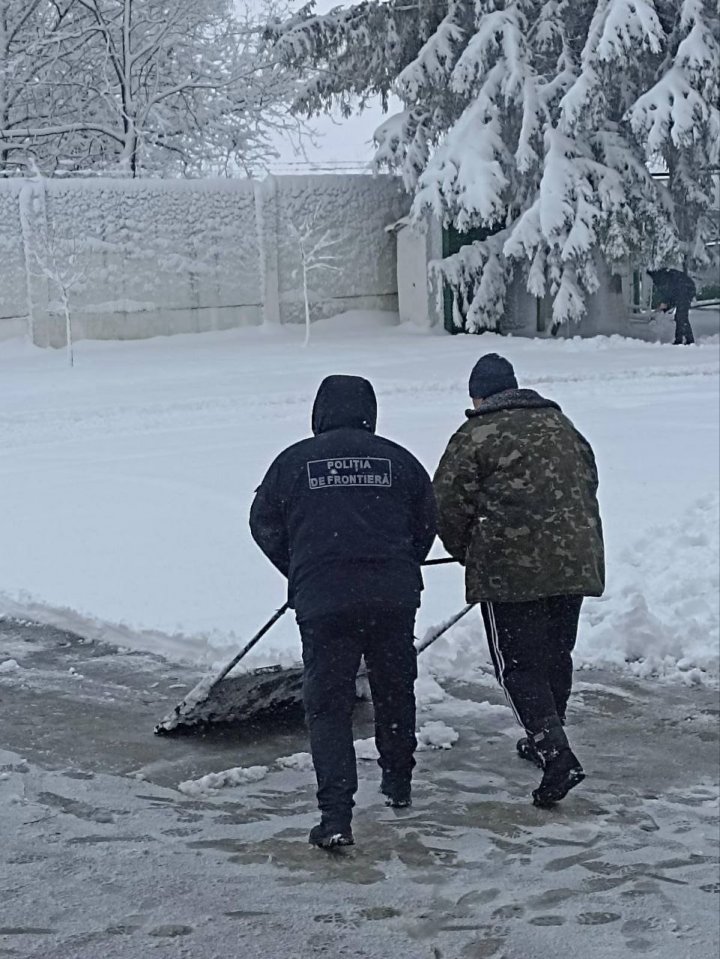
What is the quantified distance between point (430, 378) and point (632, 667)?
11555 millimetres

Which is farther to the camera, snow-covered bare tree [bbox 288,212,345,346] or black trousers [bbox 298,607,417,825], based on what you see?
snow-covered bare tree [bbox 288,212,345,346]

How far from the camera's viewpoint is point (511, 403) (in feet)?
15.9

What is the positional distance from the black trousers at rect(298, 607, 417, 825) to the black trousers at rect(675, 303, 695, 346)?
19.7 m

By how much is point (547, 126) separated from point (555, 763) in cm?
1813

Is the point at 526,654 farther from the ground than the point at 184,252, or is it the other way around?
the point at 184,252

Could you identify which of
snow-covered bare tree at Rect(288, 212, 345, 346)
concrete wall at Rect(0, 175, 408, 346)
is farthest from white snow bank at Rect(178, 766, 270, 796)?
snow-covered bare tree at Rect(288, 212, 345, 346)

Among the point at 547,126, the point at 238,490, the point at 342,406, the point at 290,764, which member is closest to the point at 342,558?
the point at 342,406

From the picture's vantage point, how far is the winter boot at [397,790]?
15.4 feet

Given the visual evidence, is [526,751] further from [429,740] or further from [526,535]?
[526,535]

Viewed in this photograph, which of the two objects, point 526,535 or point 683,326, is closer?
point 526,535

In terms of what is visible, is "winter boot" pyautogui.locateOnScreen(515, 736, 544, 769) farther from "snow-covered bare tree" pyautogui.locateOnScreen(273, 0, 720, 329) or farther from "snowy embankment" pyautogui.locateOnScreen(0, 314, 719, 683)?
"snow-covered bare tree" pyautogui.locateOnScreen(273, 0, 720, 329)

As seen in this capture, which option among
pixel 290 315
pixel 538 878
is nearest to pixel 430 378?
pixel 290 315

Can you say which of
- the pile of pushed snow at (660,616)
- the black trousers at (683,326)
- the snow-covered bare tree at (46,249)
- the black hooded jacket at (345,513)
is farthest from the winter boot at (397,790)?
the black trousers at (683,326)

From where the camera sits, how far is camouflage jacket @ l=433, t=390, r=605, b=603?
472 cm
